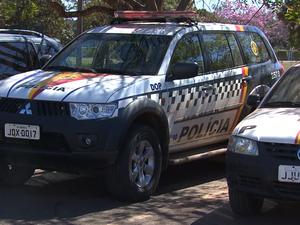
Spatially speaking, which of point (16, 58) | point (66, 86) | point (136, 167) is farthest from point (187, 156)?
point (16, 58)

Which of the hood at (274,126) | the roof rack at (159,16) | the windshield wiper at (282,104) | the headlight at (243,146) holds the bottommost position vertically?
the headlight at (243,146)

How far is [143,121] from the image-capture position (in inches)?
257

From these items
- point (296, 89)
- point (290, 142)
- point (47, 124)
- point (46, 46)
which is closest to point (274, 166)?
point (290, 142)

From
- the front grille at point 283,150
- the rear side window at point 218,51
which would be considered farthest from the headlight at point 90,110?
the rear side window at point 218,51

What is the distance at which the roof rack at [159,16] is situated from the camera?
760 centimetres

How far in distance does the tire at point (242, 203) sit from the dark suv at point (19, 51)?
419 cm

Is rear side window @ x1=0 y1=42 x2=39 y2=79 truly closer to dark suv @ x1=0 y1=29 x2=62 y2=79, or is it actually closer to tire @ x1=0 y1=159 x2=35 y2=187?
dark suv @ x1=0 y1=29 x2=62 y2=79

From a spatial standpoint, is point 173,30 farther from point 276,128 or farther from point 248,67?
point 276,128

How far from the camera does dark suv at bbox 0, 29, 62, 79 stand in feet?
28.2

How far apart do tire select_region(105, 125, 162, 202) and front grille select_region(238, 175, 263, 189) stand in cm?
126

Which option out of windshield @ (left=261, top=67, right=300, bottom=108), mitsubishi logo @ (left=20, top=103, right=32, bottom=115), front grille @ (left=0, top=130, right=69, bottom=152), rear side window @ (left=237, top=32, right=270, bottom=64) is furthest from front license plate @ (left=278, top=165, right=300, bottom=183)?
rear side window @ (left=237, top=32, right=270, bottom=64)

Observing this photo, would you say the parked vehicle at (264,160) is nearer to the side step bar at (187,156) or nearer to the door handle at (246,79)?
the side step bar at (187,156)

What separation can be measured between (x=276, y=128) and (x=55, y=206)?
7.74 feet

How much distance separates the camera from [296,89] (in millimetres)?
6309
